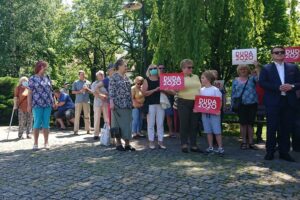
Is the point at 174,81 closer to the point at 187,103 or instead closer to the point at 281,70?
the point at 187,103

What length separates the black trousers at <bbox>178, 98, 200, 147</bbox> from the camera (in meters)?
8.63

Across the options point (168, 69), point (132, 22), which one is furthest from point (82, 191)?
point (132, 22)

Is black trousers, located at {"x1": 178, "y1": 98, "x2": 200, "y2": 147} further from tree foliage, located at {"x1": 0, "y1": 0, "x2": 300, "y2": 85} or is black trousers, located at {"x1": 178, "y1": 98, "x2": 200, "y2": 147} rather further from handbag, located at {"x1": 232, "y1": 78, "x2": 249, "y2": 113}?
tree foliage, located at {"x1": 0, "y1": 0, "x2": 300, "y2": 85}

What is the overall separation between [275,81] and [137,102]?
364 centimetres

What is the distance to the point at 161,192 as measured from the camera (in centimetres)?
568

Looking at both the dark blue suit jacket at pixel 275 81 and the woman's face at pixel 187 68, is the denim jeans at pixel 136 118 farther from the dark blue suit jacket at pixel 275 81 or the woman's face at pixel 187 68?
the dark blue suit jacket at pixel 275 81

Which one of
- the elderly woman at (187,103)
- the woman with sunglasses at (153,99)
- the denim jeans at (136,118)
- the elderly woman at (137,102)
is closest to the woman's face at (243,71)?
the elderly woman at (187,103)

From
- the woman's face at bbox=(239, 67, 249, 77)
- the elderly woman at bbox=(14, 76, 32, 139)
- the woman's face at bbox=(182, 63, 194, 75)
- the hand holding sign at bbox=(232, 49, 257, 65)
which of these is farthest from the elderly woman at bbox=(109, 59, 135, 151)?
the elderly woman at bbox=(14, 76, 32, 139)

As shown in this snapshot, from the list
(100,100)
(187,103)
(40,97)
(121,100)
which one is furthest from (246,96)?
(40,97)

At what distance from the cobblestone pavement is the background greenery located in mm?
3677

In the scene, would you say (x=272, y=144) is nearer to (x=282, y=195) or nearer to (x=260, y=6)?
(x=282, y=195)

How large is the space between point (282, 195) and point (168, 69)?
7592 mm

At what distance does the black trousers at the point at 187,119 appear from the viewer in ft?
28.3

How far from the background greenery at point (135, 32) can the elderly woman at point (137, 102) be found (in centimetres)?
189
